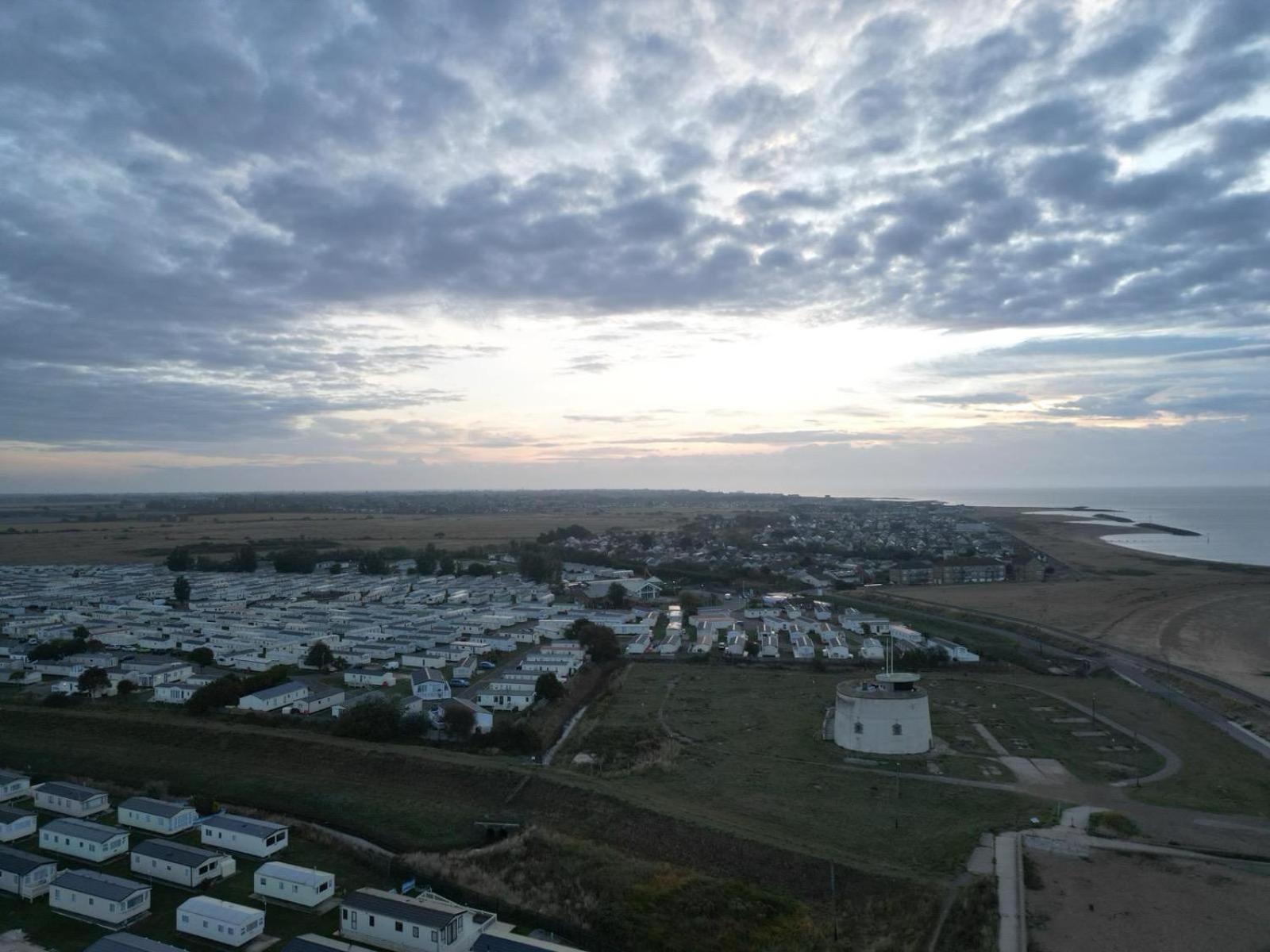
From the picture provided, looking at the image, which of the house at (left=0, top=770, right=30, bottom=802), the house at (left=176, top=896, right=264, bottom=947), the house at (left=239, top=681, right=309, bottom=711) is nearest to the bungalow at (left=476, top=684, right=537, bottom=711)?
the house at (left=239, top=681, right=309, bottom=711)

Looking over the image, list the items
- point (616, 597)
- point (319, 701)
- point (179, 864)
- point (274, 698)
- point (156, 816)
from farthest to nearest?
1. point (616, 597)
2. point (319, 701)
3. point (274, 698)
4. point (156, 816)
5. point (179, 864)

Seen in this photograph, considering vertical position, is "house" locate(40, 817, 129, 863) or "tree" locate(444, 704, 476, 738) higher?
"tree" locate(444, 704, 476, 738)

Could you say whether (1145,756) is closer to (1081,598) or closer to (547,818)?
(547,818)

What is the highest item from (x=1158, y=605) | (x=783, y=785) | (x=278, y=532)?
(x=278, y=532)

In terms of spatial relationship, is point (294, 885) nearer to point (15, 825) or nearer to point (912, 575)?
point (15, 825)

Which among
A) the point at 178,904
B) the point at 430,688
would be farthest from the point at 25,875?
the point at 430,688

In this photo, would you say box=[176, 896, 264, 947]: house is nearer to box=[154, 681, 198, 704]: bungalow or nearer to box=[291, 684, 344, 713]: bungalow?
box=[291, 684, 344, 713]: bungalow
